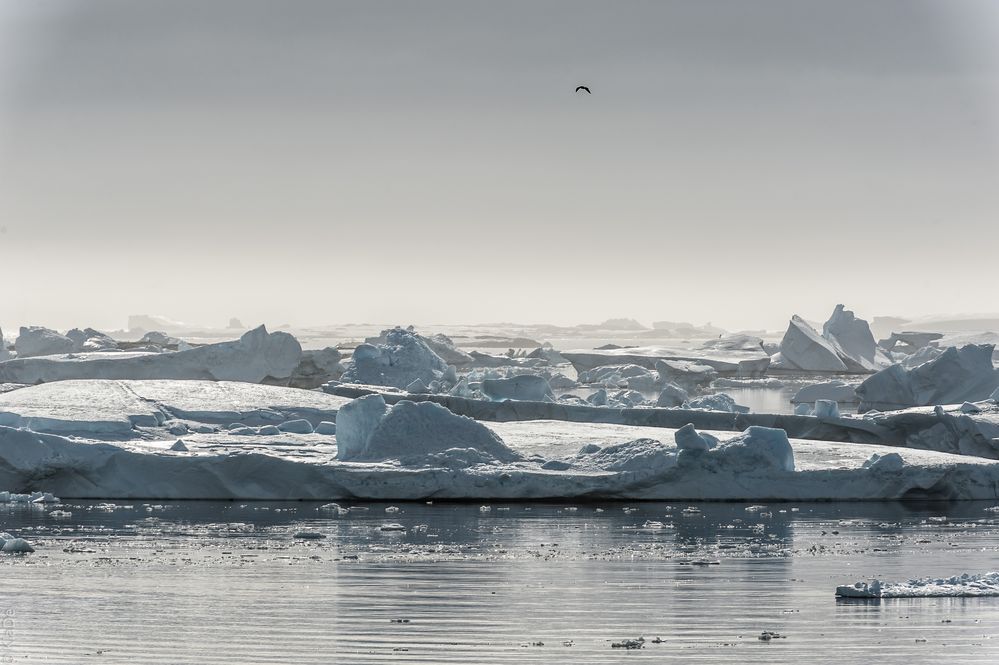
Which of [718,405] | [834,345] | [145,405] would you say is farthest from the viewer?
[834,345]

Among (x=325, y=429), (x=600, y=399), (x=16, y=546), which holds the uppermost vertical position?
(x=600, y=399)

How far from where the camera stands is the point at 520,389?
25.8 metres

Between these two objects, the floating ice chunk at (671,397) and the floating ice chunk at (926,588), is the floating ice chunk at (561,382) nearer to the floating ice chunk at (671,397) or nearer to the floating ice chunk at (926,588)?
the floating ice chunk at (671,397)

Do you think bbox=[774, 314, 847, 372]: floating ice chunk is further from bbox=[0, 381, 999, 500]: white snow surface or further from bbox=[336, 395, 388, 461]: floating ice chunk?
bbox=[336, 395, 388, 461]: floating ice chunk

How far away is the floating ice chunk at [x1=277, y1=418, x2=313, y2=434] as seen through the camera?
62.6 ft

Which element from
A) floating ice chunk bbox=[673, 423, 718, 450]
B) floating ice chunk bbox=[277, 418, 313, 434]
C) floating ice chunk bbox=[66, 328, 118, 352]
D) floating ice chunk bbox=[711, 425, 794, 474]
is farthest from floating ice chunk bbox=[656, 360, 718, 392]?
floating ice chunk bbox=[673, 423, 718, 450]

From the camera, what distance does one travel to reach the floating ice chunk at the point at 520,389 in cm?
2556

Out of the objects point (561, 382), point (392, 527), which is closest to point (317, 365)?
point (561, 382)

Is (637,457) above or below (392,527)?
above

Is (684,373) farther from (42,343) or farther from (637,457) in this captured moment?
(637,457)

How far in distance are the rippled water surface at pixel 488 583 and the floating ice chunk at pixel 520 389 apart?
9160 millimetres

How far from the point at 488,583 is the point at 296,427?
8.02 meters

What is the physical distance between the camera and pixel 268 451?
17125mm

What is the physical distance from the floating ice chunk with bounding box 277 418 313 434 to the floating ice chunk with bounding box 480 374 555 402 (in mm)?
6464
